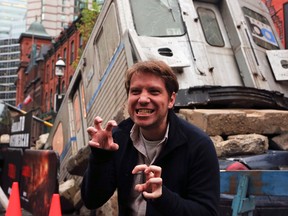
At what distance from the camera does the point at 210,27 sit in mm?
6574

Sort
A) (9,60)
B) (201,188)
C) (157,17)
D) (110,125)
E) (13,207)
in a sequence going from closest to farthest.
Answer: (201,188) → (110,125) → (13,207) → (157,17) → (9,60)

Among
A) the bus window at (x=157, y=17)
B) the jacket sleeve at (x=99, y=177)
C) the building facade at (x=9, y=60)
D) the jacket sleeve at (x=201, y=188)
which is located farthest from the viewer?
the building facade at (x=9, y=60)

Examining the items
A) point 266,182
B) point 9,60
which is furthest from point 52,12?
point 266,182

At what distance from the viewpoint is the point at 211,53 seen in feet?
20.5

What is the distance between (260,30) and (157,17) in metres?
1.92

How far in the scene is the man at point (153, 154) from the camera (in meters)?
1.95

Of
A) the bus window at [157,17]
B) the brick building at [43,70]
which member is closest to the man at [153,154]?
the bus window at [157,17]

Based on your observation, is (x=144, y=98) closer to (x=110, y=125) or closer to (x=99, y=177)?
(x=110, y=125)

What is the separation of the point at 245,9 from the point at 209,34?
97 cm

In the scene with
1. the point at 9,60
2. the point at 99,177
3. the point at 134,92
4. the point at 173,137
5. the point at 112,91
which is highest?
the point at 9,60

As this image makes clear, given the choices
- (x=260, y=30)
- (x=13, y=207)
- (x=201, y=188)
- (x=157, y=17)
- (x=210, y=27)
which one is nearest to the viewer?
(x=201, y=188)

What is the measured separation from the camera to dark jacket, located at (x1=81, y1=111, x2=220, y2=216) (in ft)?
6.13

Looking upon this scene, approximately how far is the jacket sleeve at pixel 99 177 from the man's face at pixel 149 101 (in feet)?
0.84

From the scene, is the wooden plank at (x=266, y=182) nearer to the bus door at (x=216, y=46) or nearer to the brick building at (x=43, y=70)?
the bus door at (x=216, y=46)
